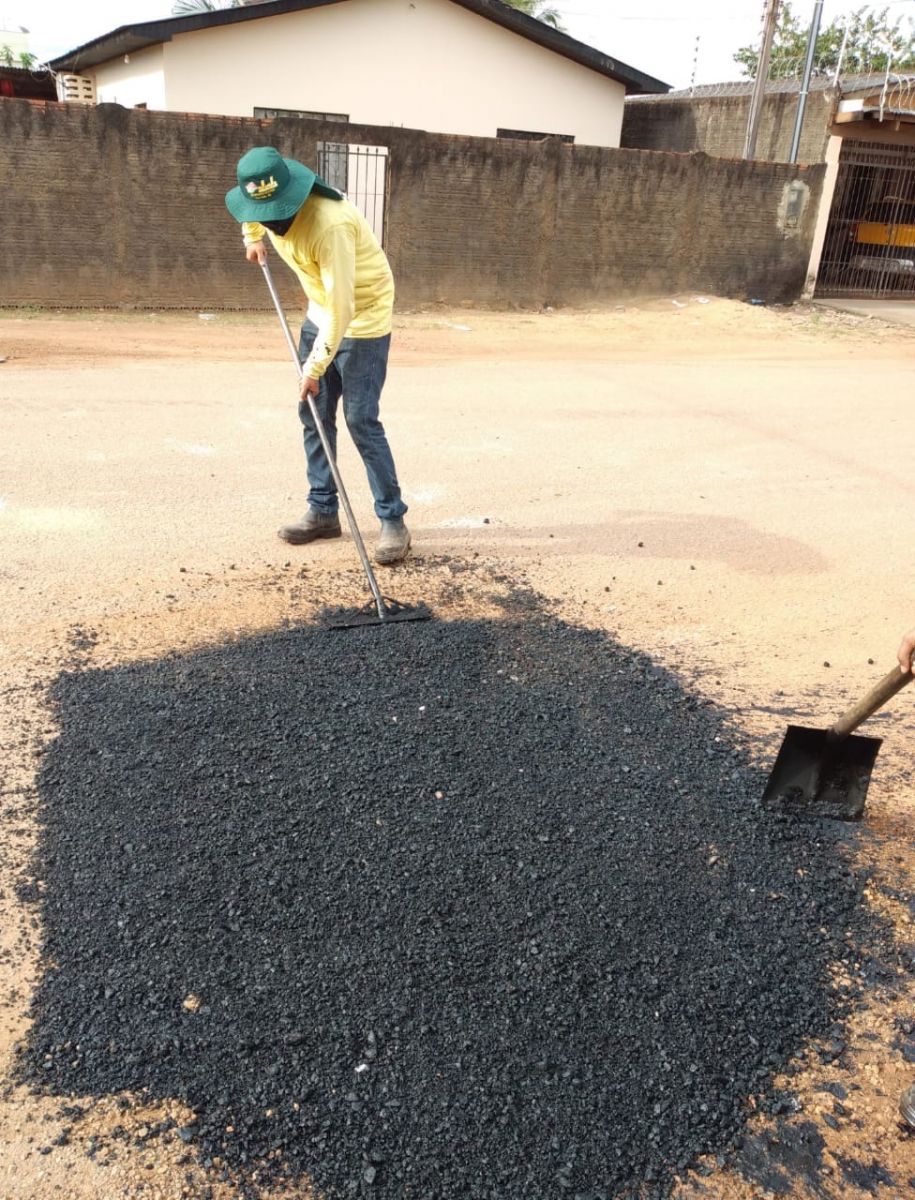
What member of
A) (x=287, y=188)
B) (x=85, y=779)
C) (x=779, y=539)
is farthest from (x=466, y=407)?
(x=85, y=779)

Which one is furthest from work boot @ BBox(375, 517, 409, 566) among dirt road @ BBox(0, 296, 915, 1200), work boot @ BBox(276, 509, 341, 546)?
work boot @ BBox(276, 509, 341, 546)

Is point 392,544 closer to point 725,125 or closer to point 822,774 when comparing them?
point 822,774

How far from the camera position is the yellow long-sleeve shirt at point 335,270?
4.16m

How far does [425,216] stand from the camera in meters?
13.2

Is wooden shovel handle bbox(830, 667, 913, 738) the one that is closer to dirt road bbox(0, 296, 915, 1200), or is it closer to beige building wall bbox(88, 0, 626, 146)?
dirt road bbox(0, 296, 915, 1200)

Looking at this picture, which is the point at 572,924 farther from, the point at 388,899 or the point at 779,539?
the point at 779,539

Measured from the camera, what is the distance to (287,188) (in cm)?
402

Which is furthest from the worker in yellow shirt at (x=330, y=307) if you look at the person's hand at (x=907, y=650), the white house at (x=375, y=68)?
the white house at (x=375, y=68)

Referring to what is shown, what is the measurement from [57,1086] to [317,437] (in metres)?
3.41

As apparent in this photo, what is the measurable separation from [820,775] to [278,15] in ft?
53.3

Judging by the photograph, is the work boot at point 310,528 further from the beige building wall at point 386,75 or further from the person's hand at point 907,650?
the beige building wall at point 386,75

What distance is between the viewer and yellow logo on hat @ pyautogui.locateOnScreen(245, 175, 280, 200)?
13.0 ft

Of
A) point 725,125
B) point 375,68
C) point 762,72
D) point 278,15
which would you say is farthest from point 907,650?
point 725,125

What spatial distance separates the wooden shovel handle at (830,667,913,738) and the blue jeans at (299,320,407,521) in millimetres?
2525
